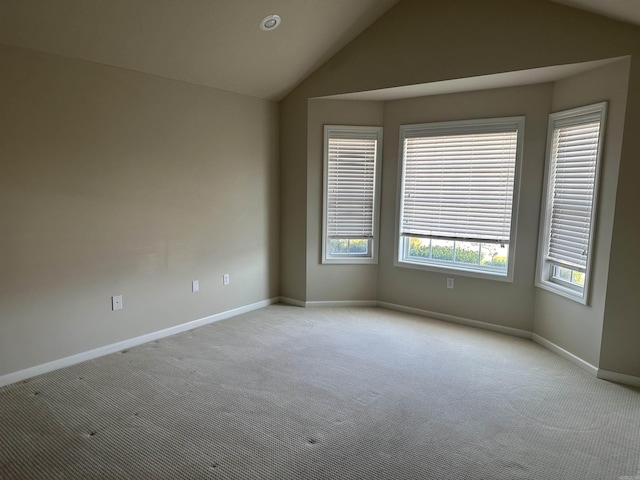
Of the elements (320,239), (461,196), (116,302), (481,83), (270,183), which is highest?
(481,83)

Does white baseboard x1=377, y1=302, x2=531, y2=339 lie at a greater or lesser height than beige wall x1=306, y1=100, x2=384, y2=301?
lesser

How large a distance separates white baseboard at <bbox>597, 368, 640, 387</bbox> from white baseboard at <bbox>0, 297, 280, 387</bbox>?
3.47 metres

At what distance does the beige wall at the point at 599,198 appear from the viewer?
10.2ft

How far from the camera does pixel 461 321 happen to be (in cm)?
450

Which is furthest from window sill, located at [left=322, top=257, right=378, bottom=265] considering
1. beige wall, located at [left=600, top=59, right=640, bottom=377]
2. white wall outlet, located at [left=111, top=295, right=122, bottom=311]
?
beige wall, located at [left=600, top=59, right=640, bottom=377]

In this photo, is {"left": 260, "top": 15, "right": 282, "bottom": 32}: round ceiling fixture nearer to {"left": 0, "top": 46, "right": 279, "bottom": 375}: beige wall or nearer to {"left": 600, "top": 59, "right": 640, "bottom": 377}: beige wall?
{"left": 0, "top": 46, "right": 279, "bottom": 375}: beige wall

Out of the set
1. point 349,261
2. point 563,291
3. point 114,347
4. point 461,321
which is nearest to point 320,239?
point 349,261

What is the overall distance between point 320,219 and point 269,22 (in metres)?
2.19

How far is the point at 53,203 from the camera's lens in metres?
3.12

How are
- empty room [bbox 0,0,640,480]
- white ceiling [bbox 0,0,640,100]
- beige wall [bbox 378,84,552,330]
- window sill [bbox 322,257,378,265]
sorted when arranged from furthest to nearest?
1. window sill [bbox 322,257,378,265]
2. beige wall [bbox 378,84,552,330]
3. white ceiling [bbox 0,0,640,100]
4. empty room [bbox 0,0,640,480]

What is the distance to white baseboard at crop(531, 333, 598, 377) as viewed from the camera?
3.33 meters

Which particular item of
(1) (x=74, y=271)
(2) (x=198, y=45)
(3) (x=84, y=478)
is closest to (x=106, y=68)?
(2) (x=198, y=45)

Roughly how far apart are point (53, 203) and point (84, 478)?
6.58ft

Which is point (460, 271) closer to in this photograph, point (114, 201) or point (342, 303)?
point (342, 303)
